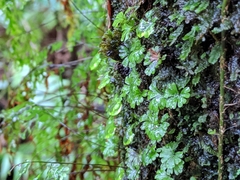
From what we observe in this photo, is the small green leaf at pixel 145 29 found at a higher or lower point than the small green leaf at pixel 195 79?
higher

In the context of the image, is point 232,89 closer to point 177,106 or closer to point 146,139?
point 177,106

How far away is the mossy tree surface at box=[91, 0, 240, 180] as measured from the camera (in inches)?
23.6

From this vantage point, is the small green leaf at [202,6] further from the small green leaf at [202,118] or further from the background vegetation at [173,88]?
the small green leaf at [202,118]

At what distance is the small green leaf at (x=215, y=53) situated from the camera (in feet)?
1.94

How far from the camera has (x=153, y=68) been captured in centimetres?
67

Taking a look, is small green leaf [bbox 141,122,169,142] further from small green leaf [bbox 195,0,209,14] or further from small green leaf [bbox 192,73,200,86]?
small green leaf [bbox 195,0,209,14]

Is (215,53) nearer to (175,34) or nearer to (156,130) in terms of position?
(175,34)

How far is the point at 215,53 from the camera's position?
0.60 metres

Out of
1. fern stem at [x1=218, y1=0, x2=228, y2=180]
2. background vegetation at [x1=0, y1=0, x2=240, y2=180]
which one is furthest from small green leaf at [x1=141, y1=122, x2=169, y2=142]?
fern stem at [x1=218, y1=0, x2=228, y2=180]

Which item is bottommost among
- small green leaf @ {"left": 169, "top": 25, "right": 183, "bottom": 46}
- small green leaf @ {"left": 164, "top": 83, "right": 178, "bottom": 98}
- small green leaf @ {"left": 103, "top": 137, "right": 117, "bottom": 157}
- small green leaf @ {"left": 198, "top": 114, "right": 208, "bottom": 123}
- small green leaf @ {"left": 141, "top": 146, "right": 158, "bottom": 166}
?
small green leaf @ {"left": 141, "top": 146, "right": 158, "bottom": 166}

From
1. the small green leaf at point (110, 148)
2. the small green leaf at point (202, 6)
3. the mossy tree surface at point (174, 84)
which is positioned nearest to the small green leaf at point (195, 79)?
the mossy tree surface at point (174, 84)

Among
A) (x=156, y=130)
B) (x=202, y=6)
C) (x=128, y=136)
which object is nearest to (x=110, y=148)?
(x=128, y=136)

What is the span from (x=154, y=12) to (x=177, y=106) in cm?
19

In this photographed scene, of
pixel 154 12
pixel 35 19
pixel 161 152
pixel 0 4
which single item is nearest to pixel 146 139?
pixel 161 152
